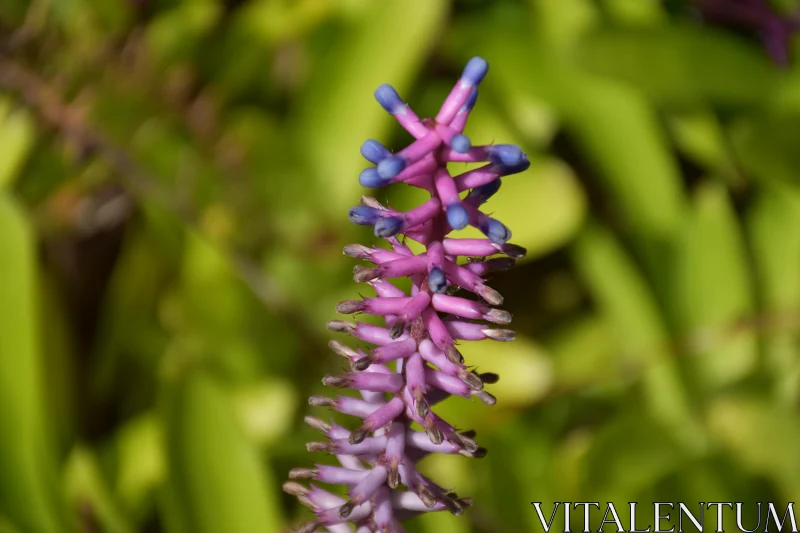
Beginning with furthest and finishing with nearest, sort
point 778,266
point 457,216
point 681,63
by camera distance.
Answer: point 778,266
point 681,63
point 457,216

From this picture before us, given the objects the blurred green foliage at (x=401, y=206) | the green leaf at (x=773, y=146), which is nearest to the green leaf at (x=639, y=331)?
the blurred green foliage at (x=401, y=206)

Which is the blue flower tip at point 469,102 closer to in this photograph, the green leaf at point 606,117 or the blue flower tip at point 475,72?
the blue flower tip at point 475,72

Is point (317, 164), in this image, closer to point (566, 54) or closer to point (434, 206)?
point (566, 54)

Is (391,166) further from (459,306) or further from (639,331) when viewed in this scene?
(639,331)

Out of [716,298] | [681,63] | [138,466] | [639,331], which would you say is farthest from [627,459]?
[138,466]

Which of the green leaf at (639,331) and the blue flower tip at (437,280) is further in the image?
the green leaf at (639,331)

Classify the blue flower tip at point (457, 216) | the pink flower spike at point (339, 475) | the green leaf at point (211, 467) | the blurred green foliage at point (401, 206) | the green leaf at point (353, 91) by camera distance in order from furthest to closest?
the green leaf at point (353, 91) → the blurred green foliage at point (401, 206) → the green leaf at point (211, 467) → the pink flower spike at point (339, 475) → the blue flower tip at point (457, 216)

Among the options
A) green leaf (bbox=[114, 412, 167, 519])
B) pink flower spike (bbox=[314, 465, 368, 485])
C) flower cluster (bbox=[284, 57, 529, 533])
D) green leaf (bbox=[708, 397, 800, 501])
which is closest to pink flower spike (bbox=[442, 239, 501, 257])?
flower cluster (bbox=[284, 57, 529, 533])
